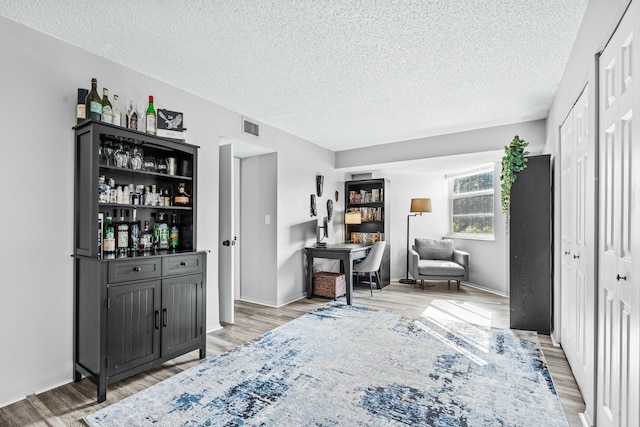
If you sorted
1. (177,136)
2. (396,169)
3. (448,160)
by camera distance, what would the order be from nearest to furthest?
1. (177,136)
2. (448,160)
3. (396,169)

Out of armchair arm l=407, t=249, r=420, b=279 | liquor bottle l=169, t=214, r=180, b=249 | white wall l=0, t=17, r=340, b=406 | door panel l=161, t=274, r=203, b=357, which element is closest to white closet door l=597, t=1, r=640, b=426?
door panel l=161, t=274, r=203, b=357

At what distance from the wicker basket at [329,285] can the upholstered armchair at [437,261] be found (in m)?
1.43

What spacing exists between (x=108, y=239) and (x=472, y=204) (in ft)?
18.1

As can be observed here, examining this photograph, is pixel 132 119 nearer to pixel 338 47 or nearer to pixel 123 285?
pixel 123 285

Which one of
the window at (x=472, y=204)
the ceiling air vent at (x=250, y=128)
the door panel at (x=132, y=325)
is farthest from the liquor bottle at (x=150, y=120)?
the window at (x=472, y=204)

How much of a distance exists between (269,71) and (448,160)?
320 centimetres

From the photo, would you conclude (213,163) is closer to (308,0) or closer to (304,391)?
(308,0)

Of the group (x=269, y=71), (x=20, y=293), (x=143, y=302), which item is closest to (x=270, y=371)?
(x=143, y=302)

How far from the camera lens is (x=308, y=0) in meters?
1.93

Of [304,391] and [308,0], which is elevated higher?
[308,0]

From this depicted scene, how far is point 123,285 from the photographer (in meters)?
2.27

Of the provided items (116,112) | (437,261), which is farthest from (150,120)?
(437,261)

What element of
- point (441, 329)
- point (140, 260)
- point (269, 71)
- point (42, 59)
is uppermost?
point (269, 71)

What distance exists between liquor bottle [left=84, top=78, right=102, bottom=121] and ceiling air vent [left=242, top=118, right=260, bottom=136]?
1.69 metres
